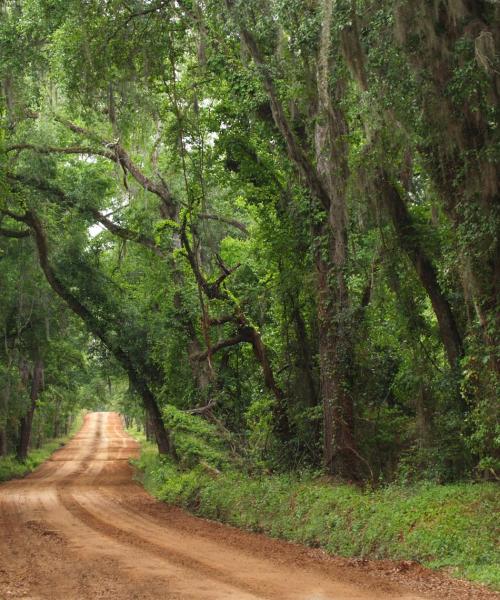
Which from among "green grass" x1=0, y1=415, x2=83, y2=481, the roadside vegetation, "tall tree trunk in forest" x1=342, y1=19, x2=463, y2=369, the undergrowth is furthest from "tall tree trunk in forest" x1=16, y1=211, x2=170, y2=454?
"tall tree trunk in forest" x1=342, y1=19, x2=463, y2=369

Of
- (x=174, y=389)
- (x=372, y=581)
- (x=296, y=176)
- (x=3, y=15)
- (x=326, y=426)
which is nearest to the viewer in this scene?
(x=372, y=581)

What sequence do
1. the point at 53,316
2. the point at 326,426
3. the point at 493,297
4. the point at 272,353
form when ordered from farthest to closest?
the point at 53,316
the point at 272,353
the point at 326,426
the point at 493,297

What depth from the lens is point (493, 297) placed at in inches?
432

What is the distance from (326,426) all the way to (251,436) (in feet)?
11.1

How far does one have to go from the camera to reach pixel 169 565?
954cm

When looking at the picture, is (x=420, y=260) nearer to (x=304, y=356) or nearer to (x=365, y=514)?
(x=304, y=356)

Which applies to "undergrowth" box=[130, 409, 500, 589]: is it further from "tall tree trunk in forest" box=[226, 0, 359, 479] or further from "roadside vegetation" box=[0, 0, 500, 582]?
"tall tree trunk in forest" box=[226, 0, 359, 479]

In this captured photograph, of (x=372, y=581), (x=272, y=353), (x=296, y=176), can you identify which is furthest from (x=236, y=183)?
(x=372, y=581)

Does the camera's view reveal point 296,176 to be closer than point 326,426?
No

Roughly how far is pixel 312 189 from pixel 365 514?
6.36 meters

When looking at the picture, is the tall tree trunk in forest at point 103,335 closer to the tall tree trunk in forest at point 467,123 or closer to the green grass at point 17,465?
the green grass at point 17,465

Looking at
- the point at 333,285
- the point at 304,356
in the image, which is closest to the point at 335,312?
the point at 333,285

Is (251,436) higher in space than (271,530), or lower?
higher

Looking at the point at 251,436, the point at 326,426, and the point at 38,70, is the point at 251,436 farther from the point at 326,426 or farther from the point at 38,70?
the point at 38,70
